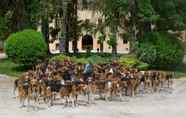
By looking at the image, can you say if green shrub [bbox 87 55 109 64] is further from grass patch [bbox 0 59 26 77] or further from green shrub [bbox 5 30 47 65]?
grass patch [bbox 0 59 26 77]

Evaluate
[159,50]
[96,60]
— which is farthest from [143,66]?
[96,60]

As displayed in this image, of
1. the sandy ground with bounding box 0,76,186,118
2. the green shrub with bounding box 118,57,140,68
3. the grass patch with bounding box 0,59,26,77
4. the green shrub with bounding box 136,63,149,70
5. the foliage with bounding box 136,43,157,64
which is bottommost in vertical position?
the sandy ground with bounding box 0,76,186,118

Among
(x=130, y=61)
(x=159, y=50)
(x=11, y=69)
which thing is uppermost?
(x=159, y=50)

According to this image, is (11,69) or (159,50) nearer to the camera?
(11,69)

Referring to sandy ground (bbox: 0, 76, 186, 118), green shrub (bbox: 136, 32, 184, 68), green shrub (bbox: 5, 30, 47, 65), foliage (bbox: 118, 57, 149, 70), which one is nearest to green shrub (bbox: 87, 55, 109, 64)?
foliage (bbox: 118, 57, 149, 70)

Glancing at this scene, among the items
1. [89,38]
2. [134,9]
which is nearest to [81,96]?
[134,9]

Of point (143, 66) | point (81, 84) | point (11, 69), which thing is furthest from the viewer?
point (11, 69)

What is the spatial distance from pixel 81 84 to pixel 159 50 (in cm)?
2067

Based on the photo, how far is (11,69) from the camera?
4962 cm

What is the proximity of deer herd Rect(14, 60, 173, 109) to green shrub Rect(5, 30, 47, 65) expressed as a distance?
7671 mm

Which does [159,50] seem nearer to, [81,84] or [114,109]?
[81,84]

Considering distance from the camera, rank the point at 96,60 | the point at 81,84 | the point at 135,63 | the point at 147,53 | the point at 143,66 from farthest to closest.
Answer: the point at 147,53 < the point at 96,60 < the point at 143,66 < the point at 135,63 < the point at 81,84

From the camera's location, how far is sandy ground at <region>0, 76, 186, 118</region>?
2808 cm

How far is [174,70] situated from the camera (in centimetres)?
5325
